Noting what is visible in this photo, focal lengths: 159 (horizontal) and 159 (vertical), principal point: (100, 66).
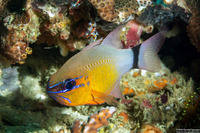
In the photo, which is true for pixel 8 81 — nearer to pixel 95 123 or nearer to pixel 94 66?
pixel 95 123

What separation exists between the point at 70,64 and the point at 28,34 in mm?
1745

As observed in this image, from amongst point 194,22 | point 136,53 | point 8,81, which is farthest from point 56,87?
point 194,22

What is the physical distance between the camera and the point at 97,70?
228 centimetres

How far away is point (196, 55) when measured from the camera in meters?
6.11

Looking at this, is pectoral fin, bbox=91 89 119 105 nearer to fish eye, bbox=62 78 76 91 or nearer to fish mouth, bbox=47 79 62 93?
fish eye, bbox=62 78 76 91

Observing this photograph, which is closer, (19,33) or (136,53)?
(136,53)

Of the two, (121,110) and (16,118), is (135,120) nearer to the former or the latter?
Result: (121,110)

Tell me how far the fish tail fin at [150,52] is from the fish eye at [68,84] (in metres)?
1.27

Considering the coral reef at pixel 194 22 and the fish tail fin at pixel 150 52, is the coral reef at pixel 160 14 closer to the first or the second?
the coral reef at pixel 194 22

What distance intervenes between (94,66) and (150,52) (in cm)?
113

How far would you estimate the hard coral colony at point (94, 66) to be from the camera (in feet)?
7.52

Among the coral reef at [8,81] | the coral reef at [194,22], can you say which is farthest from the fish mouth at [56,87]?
the coral reef at [194,22]

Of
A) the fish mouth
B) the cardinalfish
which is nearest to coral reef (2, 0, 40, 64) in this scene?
the cardinalfish

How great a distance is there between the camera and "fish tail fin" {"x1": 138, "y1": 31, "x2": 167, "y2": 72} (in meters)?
2.69
